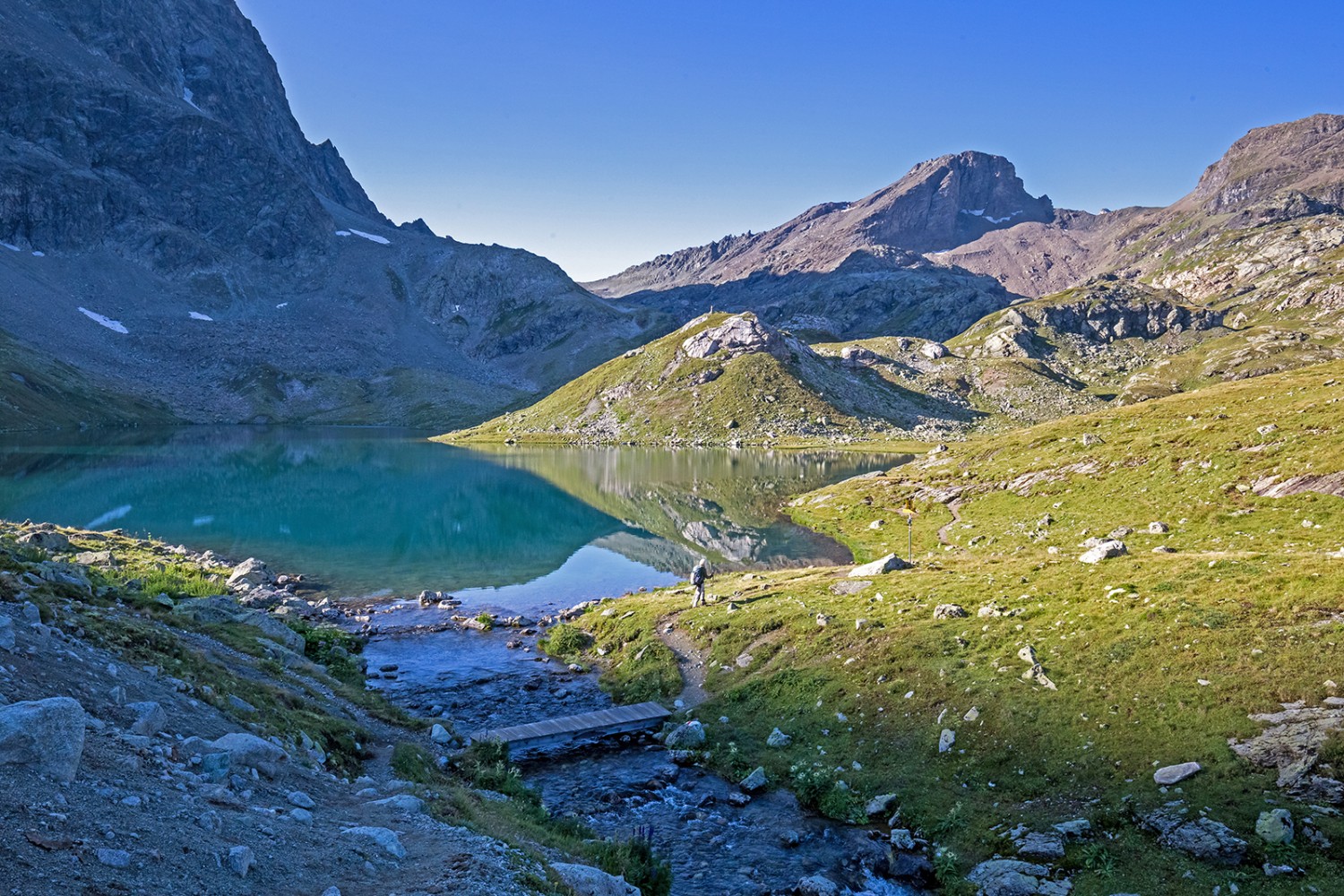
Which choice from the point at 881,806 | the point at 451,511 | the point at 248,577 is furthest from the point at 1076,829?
the point at 451,511

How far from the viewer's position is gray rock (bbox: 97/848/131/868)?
8.91 metres

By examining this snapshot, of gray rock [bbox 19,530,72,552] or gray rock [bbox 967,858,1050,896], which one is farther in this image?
gray rock [bbox 19,530,72,552]

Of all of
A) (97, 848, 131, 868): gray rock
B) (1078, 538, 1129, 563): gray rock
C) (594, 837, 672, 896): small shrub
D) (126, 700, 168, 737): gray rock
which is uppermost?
(97, 848, 131, 868): gray rock

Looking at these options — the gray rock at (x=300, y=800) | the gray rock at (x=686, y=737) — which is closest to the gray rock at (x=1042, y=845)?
the gray rock at (x=686, y=737)

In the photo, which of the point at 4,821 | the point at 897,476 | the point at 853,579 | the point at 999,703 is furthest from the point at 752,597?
the point at 897,476

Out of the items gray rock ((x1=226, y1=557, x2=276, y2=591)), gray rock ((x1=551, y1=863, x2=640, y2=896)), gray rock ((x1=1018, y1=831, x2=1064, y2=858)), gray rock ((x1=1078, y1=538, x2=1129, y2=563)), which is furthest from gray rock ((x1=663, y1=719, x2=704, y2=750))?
gray rock ((x1=226, y1=557, x2=276, y2=591))

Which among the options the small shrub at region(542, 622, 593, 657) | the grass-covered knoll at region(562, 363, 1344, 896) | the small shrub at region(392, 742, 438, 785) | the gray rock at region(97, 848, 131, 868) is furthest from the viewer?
the small shrub at region(542, 622, 593, 657)

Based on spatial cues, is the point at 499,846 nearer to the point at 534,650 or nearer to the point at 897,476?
the point at 534,650

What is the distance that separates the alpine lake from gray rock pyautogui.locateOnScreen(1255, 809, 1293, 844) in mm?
7980

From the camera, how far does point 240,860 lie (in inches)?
398

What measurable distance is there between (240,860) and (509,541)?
200 feet

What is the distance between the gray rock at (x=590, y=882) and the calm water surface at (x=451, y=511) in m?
34.8

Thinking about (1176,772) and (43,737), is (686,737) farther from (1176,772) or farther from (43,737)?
(43,737)

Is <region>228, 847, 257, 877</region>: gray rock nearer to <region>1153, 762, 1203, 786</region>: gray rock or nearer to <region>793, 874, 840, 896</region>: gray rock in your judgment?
<region>793, 874, 840, 896</region>: gray rock
